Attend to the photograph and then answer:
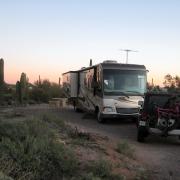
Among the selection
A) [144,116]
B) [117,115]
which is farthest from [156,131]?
[117,115]

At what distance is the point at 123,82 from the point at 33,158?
48.4ft

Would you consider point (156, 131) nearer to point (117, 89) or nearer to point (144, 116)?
point (144, 116)

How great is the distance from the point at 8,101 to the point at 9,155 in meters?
33.2

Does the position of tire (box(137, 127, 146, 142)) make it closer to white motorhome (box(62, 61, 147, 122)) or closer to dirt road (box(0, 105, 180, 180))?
dirt road (box(0, 105, 180, 180))

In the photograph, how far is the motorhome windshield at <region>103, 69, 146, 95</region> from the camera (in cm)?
2377

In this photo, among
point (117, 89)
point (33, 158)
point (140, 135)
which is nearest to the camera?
point (33, 158)

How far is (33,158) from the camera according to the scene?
9.58 metres

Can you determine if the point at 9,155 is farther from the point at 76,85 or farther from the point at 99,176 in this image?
the point at 76,85

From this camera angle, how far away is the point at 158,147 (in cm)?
1603

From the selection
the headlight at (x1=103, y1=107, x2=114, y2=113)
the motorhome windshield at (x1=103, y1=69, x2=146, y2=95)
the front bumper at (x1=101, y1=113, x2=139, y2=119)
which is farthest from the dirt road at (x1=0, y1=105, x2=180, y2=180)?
the motorhome windshield at (x1=103, y1=69, x2=146, y2=95)

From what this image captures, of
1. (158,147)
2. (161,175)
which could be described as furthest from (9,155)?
(158,147)

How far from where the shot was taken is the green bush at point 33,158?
8883 mm

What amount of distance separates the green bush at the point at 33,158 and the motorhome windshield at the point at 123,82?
1264 cm

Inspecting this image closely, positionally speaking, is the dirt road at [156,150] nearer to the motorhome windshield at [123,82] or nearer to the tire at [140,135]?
the tire at [140,135]
